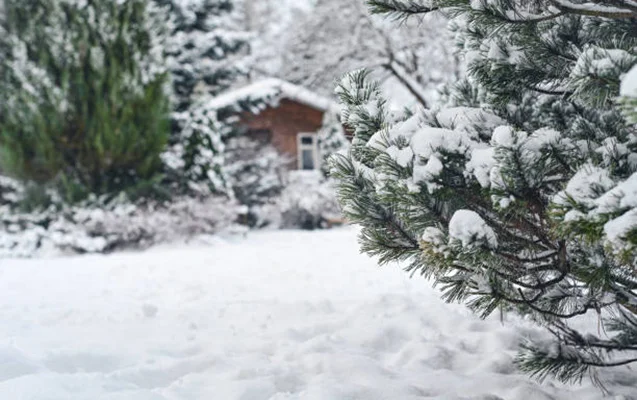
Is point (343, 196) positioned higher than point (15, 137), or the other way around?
point (15, 137)

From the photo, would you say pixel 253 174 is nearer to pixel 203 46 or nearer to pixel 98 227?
pixel 203 46

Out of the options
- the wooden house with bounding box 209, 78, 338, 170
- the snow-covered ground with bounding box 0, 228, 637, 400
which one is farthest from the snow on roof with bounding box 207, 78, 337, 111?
the snow-covered ground with bounding box 0, 228, 637, 400

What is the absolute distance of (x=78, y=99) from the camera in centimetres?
970

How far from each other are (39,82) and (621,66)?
9.98 metres

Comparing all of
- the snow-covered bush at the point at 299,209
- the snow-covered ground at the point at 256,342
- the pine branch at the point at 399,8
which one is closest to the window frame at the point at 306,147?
the snow-covered bush at the point at 299,209

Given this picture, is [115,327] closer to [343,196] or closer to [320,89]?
[343,196]

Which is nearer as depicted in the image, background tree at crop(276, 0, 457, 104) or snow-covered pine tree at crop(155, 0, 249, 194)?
snow-covered pine tree at crop(155, 0, 249, 194)

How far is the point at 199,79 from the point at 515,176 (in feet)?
48.2

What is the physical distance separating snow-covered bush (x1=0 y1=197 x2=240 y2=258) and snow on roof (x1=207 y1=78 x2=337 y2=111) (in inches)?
157

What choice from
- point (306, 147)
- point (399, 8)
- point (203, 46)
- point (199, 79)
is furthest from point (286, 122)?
point (399, 8)

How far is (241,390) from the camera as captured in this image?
2.63 metres

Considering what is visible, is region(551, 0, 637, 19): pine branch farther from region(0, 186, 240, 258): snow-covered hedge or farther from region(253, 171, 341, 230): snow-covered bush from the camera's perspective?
region(253, 171, 341, 230): snow-covered bush

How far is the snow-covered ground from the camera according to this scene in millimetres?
2658

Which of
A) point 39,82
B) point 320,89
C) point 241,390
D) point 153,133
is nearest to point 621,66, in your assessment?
point 241,390
